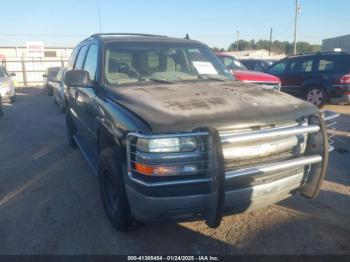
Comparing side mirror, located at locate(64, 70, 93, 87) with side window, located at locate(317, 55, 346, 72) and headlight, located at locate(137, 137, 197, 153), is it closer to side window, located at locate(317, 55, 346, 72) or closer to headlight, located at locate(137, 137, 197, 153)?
headlight, located at locate(137, 137, 197, 153)

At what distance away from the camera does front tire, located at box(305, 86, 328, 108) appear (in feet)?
34.4

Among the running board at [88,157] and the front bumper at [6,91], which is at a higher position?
the running board at [88,157]

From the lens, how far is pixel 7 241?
3.25 m

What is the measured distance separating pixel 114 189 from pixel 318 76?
31.3 feet

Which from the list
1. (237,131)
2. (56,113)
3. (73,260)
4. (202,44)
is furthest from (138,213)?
(56,113)

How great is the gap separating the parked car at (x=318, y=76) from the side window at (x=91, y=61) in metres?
8.35

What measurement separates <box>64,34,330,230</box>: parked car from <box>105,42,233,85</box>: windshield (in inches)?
2.0

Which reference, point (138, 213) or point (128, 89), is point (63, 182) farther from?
point (138, 213)

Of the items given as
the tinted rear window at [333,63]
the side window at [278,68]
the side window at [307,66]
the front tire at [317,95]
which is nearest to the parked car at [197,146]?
the front tire at [317,95]

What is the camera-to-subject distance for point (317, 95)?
10656mm

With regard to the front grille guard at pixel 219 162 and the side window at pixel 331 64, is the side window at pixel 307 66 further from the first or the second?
the front grille guard at pixel 219 162

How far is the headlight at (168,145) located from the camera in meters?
2.49

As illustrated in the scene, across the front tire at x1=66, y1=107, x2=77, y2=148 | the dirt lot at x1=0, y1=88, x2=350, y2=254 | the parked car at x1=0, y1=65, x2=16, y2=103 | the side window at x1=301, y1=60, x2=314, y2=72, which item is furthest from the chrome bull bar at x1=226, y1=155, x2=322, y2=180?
the parked car at x1=0, y1=65, x2=16, y2=103

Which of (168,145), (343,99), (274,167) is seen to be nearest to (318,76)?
(343,99)
